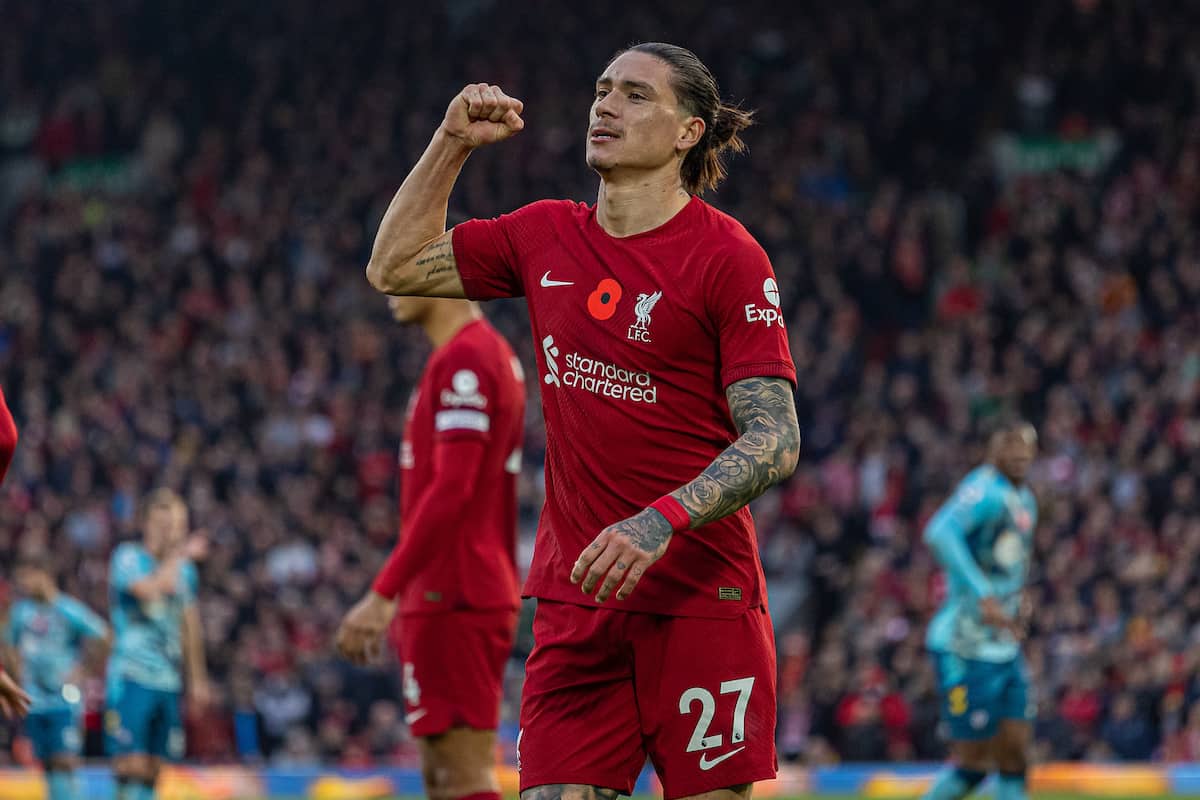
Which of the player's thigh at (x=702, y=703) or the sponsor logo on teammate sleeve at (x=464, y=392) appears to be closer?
the player's thigh at (x=702, y=703)

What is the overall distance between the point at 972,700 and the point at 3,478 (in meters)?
5.90

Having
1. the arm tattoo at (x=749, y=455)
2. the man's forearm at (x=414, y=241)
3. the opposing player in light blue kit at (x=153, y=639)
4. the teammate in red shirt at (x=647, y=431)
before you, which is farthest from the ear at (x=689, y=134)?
the opposing player in light blue kit at (x=153, y=639)

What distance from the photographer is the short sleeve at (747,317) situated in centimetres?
449

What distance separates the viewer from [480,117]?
485 cm

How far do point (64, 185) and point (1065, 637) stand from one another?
16.9 m

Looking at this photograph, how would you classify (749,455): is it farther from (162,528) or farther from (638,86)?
(162,528)

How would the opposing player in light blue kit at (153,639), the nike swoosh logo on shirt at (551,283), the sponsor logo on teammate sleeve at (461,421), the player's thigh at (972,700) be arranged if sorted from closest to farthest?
the nike swoosh logo on shirt at (551,283) → the sponsor logo on teammate sleeve at (461,421) → the player's thigh at (972,700) → the opposing player in light blue kit at (153,639)

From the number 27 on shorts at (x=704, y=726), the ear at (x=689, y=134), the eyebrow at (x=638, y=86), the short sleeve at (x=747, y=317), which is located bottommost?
the number 27 on shorts at (x=704, y=726)

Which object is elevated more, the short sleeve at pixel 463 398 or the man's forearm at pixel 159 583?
the short sleeve at pixel 463 398

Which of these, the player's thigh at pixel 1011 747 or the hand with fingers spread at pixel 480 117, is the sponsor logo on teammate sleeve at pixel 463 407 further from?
the player's thigh at pixel 1011 747

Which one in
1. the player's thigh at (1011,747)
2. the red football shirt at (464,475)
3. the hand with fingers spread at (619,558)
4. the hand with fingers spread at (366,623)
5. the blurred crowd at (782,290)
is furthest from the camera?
the blurred crowd at (782,290)

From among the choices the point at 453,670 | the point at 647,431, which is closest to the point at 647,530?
the point at 647,431

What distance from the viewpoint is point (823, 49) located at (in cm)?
2425

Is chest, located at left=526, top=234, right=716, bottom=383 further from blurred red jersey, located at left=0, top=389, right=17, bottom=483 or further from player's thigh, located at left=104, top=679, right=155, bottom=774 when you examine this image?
player's thigh, located at left=104, top=679, right=155, bottom=774
